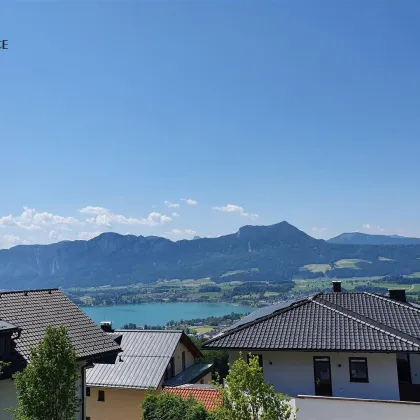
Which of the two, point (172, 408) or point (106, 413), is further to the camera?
point (106, 413)

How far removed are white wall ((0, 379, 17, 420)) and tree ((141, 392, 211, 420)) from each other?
12.8 feet

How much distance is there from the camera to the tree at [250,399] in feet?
24.7

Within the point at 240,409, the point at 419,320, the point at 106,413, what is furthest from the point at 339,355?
the point at 106,413

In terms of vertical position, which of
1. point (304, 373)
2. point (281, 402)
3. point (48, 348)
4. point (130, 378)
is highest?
point (48, 348)

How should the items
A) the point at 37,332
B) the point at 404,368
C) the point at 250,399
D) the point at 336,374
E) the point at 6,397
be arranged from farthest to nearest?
the point at 404,368, the point at 336,374, the point at 37,332, the point at 6,397, the point at 250,399

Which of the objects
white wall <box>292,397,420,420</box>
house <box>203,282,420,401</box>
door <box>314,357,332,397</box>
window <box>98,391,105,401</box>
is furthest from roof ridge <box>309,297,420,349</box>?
window <box>98,391,105,401</box>

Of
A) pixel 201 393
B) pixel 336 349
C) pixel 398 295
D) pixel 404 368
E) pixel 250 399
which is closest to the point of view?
pixel 250 399

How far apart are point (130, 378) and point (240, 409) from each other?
13.1m

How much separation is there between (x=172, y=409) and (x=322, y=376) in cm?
501

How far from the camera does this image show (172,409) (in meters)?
12.4

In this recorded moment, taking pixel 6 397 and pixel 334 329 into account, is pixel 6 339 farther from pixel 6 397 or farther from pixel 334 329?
pixel 334 329

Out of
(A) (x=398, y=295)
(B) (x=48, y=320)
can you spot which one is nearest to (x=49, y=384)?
(B) (x=48, y=320)

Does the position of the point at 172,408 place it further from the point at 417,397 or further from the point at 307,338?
the point at 417,397

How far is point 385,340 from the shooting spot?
43.3ft
